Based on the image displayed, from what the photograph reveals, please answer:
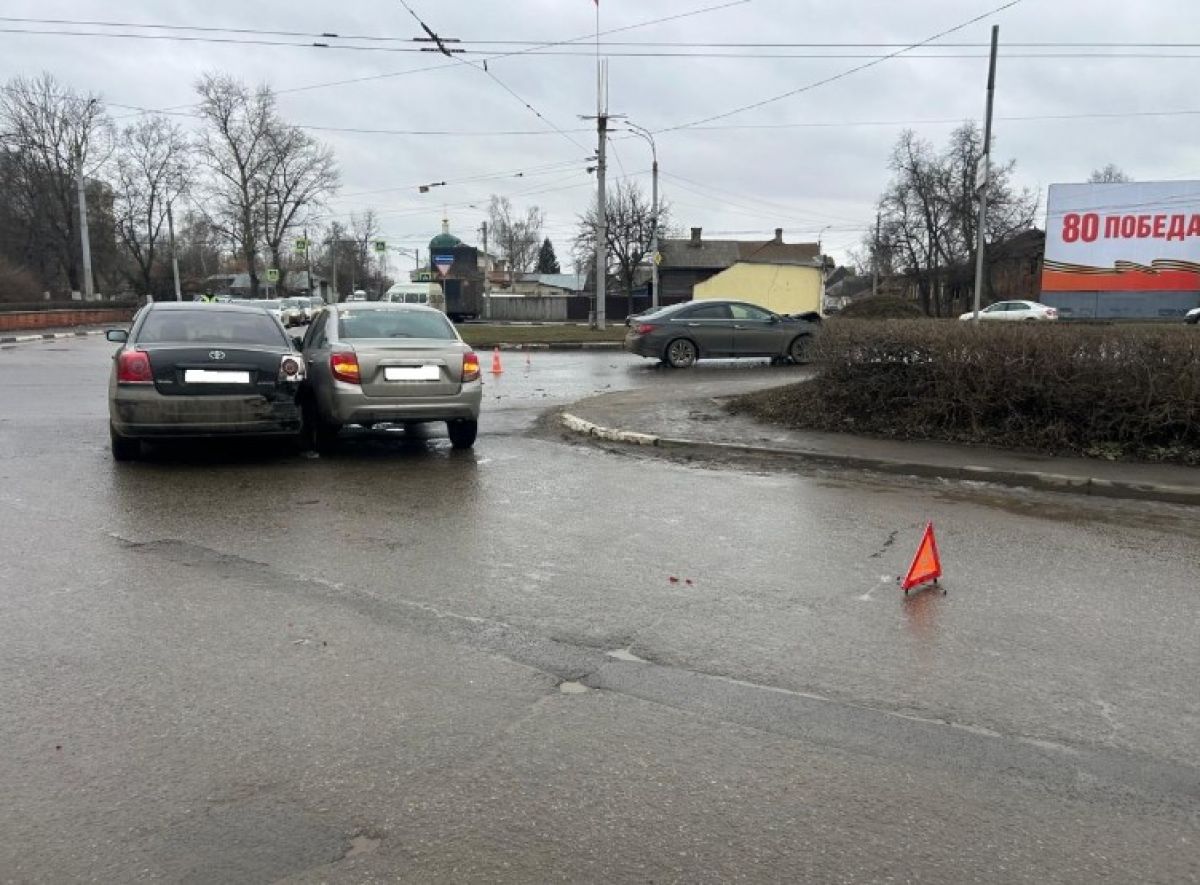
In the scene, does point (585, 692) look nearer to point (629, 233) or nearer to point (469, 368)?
point (469, 368)

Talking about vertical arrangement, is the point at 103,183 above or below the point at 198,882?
above

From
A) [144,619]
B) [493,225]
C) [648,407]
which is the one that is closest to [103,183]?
[493,225]

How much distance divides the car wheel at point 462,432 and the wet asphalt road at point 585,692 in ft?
7.87

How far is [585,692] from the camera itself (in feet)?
12.3

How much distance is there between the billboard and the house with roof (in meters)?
13.0

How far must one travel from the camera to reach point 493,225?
11519 cm

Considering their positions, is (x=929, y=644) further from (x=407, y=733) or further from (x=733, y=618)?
(x=407, y=733)

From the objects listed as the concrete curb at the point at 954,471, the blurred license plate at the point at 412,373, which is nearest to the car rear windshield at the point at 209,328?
the blurred license plate at the point at 412,373

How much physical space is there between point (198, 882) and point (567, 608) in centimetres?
248

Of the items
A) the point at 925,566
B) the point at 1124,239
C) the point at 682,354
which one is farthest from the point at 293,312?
the point at 925,566

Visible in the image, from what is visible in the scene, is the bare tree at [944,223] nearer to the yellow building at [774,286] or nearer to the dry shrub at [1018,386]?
the yellow building at [774,286]

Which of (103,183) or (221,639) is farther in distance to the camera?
(103,183)

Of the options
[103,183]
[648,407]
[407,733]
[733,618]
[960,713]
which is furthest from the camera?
[103,183]

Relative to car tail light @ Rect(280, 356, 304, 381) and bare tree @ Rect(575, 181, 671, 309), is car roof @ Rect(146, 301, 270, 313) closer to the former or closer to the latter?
car tail light @ Rect(280, 356, 304, 381)
